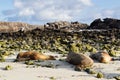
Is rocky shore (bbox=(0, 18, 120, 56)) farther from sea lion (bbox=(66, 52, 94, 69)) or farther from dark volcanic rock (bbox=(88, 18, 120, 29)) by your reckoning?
sea lion (bbox=(66, 52, 94, 69))

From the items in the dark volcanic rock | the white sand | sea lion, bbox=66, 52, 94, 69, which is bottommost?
the white sand

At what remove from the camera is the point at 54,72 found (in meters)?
15.3

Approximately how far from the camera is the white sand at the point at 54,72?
14414mm

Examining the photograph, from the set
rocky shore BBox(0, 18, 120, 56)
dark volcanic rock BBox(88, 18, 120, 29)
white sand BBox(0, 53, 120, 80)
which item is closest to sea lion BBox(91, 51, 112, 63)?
white sand BBox(0, 53, 120, 80)

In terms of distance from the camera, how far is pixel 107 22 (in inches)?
2510

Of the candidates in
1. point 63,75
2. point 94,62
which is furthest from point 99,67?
point 63,75

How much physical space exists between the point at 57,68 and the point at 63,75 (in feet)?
3.66

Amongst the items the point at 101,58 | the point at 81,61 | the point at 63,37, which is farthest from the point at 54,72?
the point at 63,37

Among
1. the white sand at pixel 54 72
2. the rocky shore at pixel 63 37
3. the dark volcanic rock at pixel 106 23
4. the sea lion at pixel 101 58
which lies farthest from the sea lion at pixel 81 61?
the dark volcanic rock at pixel 106 23

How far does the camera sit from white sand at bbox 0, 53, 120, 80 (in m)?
14.4

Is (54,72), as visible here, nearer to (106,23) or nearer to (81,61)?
(81,61)

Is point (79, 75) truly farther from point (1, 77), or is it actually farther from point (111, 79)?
point (1, 77)

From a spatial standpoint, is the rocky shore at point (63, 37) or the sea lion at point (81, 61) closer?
the sea lion at point (81, 61)

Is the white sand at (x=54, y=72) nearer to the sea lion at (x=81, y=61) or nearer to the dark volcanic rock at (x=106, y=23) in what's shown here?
the sea lion at (x=81, y=61)
